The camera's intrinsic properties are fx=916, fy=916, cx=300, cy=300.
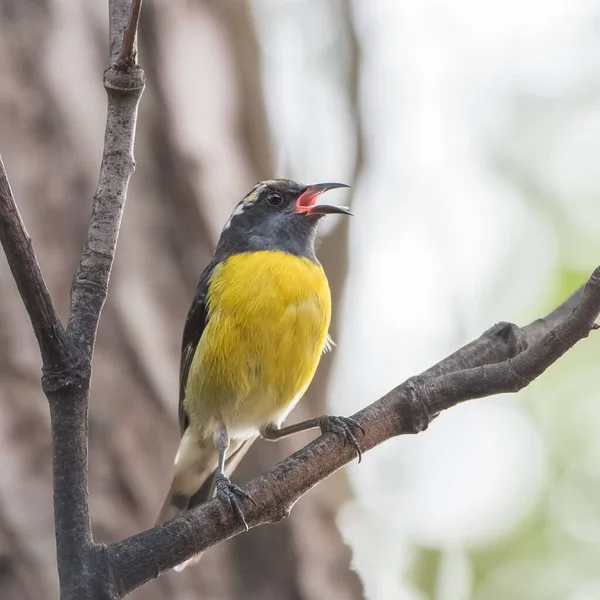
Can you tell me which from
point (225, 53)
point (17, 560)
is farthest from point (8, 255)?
point (225, 53)

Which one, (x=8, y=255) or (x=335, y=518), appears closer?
(x=8, y=255)

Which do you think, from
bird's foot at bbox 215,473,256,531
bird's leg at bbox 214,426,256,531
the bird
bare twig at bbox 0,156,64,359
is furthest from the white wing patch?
bare twig at bbox 0,156,64,359

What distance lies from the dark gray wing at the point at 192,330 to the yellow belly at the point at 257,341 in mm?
80

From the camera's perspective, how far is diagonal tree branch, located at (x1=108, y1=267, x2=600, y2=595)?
2492 mm

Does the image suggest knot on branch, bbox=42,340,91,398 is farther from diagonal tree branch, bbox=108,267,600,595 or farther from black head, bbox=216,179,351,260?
black head, bbox=216,179,351,260

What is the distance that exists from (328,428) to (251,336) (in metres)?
0.75

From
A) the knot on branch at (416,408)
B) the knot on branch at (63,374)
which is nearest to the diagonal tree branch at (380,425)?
the knot on branch at (416,408)

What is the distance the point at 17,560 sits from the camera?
176 inches

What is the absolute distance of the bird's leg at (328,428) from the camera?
308 cm

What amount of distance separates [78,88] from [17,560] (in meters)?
2.86

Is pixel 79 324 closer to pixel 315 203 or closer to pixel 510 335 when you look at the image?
pixel 510 335

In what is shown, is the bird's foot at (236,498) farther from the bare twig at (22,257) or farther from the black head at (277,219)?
the black head at (277,219)

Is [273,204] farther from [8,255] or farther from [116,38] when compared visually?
[8,255]

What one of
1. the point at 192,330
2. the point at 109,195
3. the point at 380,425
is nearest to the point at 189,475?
the point at 192,330
